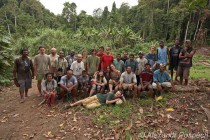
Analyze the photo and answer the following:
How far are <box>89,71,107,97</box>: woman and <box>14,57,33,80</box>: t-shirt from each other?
2403 millimetres

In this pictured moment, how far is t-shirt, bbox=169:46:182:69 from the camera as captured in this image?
8.55m

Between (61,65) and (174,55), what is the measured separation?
4568 millimetres

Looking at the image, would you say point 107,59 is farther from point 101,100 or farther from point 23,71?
point 23,71

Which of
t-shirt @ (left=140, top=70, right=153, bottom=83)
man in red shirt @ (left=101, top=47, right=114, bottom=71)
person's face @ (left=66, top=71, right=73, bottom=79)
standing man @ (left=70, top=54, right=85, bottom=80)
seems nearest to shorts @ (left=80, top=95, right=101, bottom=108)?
person's face @ (left=66, top=71, right=73, bottom=79)

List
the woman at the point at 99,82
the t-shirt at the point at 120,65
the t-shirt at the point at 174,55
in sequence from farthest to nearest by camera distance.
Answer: the t-shirt at the point at 174,55 < the t-shirt at the point at 120,65 < the woman at the point at 99,82

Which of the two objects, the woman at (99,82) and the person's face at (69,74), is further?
the woman at (99,82)

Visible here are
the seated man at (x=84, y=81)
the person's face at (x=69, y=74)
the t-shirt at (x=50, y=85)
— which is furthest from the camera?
the seated man at (x=84, y=81)

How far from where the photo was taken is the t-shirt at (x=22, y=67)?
24.8 feet

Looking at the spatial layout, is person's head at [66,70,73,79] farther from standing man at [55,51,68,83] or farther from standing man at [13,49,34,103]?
standing man at [13,49,34,103]

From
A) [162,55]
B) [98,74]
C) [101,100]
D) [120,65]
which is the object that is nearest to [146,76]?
[120,65]

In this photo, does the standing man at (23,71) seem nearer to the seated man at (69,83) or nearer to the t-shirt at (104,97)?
the seated man at (69,83)

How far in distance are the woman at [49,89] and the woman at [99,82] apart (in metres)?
1.38

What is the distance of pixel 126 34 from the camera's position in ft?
82.7

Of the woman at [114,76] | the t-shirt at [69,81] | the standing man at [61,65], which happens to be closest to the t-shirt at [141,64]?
the woman at [114,76]
